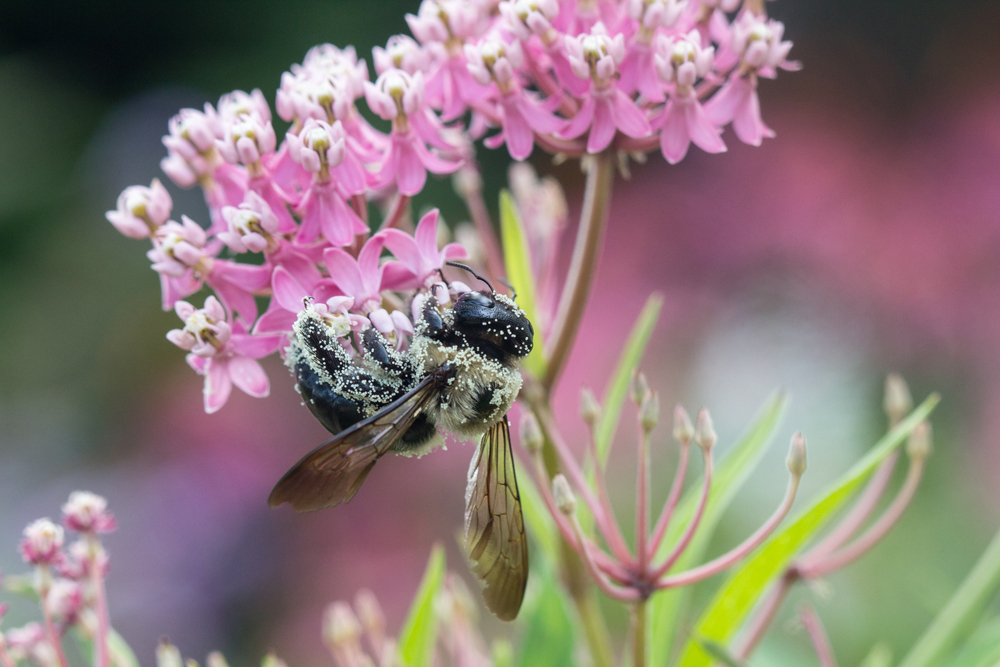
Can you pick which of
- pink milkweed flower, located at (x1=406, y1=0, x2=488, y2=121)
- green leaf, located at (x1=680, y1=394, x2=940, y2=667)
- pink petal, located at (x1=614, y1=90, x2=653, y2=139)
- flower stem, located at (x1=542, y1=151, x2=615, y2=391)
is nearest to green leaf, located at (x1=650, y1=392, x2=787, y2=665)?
green leaf, located at (x1=680, y1=394, x2=940, y2=667)

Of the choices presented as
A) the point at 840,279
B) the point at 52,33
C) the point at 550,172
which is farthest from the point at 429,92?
the point at 52,33

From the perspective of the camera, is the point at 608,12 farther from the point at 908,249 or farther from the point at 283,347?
the point at 908,249

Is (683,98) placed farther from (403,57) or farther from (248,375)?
(248,375)

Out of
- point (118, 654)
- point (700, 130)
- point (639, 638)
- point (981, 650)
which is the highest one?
point (700, 130)

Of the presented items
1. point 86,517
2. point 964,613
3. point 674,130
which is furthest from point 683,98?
point 86,517

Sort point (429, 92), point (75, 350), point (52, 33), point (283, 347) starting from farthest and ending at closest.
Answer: point (52, 33) → point (75, 350) → point (429, 92) → point (283, 347)

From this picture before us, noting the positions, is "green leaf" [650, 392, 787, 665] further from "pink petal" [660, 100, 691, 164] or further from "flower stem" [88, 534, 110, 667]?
"flower stem" [88, 534, 110, 667]

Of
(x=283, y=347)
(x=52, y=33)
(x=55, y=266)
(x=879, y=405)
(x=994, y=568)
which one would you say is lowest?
(x=879, y=405)
